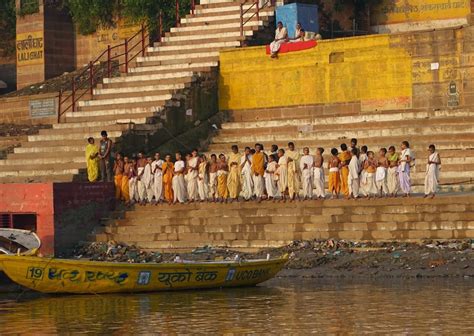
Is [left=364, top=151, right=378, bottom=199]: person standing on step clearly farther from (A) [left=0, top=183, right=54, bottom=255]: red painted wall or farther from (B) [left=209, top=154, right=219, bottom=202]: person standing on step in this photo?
(A) [left=0, top=183, right=54, bottom=255]: red painted wall

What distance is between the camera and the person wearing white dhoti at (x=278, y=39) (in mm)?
32625

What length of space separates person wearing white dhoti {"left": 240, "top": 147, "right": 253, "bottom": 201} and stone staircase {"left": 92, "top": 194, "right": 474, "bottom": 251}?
1.47ft

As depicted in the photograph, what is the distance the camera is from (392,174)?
86.3 ft

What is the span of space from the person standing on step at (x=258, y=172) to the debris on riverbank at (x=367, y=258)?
166 cm

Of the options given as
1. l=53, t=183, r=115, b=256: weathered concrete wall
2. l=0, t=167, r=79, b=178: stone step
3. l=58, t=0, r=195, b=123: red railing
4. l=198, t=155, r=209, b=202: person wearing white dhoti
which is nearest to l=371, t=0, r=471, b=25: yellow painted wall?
l=58, t=0, r=195, b=123: red railing

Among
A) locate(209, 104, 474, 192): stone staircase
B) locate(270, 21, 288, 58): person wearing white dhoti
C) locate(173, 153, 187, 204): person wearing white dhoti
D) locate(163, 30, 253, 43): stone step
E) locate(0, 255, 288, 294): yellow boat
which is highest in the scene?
locate(163, 30, 253, 43): stone step

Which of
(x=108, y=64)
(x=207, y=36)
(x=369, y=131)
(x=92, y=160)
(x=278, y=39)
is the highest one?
(x=207, y=36)

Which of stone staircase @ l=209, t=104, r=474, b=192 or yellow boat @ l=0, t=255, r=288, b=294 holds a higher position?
stone staircase @ l=209, t=104, r=474, b=192

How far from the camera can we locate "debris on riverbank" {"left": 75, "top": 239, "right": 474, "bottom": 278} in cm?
2359

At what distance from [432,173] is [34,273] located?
7232 mm

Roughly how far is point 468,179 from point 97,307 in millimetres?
8828

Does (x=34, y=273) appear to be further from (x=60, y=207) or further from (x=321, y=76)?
(x=321, y=76)

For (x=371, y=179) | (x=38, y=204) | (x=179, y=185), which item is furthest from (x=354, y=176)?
(x=38, y=204)

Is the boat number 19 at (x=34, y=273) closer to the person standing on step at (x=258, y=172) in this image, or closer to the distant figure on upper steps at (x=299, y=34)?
the person standing on step at (x=258, y=172)
